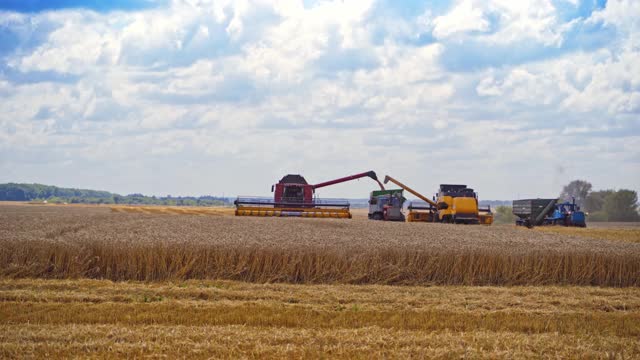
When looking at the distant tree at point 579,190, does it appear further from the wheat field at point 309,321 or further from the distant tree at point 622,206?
the wheat field at point 309,321

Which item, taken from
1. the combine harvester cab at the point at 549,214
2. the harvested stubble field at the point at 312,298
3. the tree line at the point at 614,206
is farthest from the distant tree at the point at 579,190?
the harvested stubble field at the point at 312,298

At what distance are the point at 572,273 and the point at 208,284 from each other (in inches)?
372

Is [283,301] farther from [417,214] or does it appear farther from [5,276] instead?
[417,214]

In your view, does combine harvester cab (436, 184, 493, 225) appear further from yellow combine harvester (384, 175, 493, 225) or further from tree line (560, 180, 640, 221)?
tree line (560, 180, 640, 221)

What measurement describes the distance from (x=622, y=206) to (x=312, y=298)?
6528cm

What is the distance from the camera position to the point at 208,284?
16547mm

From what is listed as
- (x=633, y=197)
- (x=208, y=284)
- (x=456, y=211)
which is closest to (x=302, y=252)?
(x=208, y=284)

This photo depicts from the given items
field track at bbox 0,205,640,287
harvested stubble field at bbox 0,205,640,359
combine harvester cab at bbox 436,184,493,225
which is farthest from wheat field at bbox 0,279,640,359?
combine harvester cab at bbox 436,184,493,225

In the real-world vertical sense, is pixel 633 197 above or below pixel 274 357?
above

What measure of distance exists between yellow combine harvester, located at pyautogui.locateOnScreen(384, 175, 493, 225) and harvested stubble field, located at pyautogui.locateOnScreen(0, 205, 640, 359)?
14550mm

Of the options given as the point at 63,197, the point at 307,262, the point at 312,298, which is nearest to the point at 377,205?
the point at 307,262

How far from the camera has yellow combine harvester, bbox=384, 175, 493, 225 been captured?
3725 centimetres

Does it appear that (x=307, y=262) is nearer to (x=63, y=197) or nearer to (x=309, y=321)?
(x=309, y=321)

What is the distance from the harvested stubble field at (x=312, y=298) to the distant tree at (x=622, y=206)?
54.2 meters
